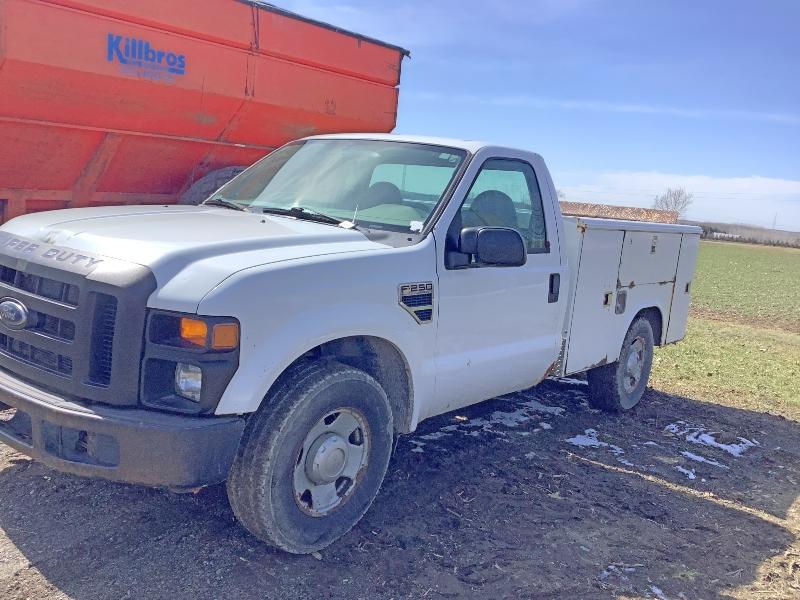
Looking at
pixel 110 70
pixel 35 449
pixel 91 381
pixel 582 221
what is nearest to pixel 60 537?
pixel 35 449

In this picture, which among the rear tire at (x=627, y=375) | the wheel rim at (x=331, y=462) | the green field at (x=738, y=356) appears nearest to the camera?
the wheel rim at (x=331, y=462)

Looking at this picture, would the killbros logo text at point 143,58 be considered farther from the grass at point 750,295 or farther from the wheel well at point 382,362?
the grass at point 750,295

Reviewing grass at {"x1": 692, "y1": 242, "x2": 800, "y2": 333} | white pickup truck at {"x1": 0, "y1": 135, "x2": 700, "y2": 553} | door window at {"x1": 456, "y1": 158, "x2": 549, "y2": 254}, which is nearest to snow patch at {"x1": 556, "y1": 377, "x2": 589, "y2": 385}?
white pickup truck at {"x1": 0, "y1": 135, "x2": 700, "y2": 553}

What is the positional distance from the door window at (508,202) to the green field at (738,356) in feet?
11.8

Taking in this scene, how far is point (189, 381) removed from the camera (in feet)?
10.1

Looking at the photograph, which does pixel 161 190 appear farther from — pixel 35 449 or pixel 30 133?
pixel 35 449

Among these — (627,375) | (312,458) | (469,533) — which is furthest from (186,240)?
(627,375)

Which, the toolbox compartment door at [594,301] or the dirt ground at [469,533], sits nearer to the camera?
the dirt ground at [469,533]

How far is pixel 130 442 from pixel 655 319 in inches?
204

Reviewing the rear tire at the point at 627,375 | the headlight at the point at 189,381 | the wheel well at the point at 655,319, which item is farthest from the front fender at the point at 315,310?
the wheel well at the point at 655,319

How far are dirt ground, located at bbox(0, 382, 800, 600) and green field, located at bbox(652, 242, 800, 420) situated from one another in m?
2.20

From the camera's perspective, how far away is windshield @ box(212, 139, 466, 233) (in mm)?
4258

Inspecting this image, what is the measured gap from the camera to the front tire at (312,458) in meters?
3.31

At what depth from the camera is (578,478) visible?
196 inches
